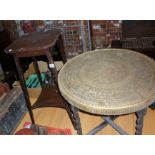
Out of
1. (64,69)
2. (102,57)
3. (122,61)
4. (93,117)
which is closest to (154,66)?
(122,61)

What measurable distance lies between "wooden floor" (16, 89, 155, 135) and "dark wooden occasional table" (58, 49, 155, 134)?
0.24 metres

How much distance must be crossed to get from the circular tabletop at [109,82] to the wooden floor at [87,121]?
657mm

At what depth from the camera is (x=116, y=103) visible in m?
1.15

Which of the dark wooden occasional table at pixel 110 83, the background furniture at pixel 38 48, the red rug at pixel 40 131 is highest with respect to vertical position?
the background furniture at pixel 38 48

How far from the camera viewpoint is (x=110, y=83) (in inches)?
51.1

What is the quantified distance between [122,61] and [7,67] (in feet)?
5.83

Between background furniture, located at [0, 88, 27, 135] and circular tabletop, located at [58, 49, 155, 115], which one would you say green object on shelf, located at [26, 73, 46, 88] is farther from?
circular tabletop, located at [58, 49, 155, 115]

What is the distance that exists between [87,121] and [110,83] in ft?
2.65

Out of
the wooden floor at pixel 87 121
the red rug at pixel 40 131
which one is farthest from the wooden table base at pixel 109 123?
the red rug at pixel 40 131

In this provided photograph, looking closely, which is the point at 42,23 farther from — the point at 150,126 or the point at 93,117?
the point at 150,126

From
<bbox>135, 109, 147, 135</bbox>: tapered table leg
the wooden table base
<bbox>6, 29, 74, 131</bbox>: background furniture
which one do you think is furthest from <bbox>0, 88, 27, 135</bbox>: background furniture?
<bbox>135, 109, 147, 135</bbox>: tapered table leg

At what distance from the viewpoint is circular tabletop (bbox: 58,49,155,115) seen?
1149 mm

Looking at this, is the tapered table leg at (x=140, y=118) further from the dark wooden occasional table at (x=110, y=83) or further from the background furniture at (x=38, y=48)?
the background furniture at (x=38, y=48)

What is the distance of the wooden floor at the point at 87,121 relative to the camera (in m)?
1.84
